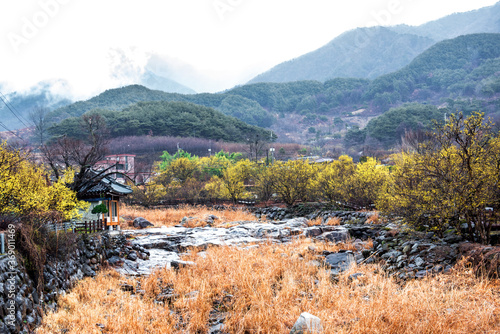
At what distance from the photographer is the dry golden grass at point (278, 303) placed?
611cm

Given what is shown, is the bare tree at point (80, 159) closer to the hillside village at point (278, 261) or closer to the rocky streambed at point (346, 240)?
the hillside village at point (278, 261)

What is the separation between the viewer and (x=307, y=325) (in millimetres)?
5898

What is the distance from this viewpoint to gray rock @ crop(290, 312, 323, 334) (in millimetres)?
5840

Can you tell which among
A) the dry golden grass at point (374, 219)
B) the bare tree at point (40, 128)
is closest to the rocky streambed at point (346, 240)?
the dry golden grass at point (374, 219)

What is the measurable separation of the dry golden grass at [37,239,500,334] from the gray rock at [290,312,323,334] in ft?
0.57

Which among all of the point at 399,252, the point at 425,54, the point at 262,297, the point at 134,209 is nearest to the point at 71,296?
the point at 262,297

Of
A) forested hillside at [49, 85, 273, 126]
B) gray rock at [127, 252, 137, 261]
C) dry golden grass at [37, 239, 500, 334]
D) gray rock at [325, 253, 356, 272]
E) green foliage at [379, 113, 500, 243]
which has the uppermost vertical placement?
forested hillside at [49, 85, 273, 126]

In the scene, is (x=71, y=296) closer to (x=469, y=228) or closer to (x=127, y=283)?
(x=127, y=283)

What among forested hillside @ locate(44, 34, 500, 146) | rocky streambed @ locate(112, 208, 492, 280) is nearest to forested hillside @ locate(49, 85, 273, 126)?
forested hillside @ locate(44, 34, 500, 146)

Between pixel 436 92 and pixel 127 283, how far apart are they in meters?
185

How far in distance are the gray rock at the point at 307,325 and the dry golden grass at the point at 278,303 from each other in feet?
0.57

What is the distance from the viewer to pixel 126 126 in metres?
94.4

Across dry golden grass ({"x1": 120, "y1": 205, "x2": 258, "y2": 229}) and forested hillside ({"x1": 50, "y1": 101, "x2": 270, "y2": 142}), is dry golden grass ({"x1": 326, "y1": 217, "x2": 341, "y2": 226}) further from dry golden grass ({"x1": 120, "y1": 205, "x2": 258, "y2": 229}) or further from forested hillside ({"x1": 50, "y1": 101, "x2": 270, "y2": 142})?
forested hillside ({"x1": 50, "y1": 101, "x2": 270, "y2": 142})

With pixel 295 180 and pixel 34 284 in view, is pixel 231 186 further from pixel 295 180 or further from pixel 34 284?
pixel 34 284
